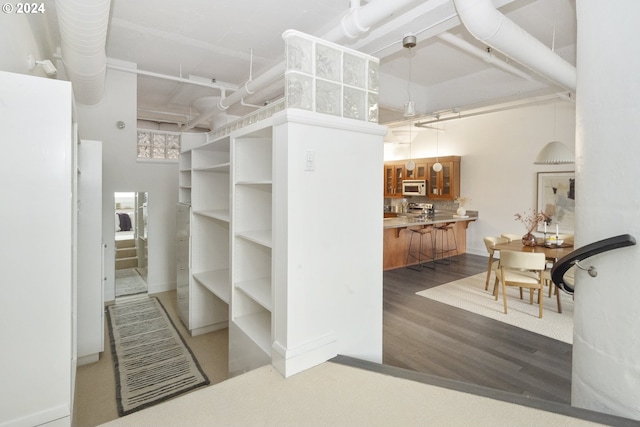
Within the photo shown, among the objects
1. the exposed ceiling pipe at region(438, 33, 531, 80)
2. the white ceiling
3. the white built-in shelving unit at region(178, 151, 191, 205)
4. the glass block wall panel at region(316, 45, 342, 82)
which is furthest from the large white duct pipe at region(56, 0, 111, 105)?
the exposed ceiling pipe at region(438, 33, 531, 80)

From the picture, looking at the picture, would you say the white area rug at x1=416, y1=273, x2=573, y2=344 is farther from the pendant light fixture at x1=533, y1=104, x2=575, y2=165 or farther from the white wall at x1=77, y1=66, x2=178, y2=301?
the white wall at x1=77, y1=66, x2=178, y2=301

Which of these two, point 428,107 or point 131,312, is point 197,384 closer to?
point 131,312

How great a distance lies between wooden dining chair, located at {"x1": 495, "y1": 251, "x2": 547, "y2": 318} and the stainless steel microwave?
4.41 m

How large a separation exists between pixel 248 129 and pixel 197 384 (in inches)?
A: 88.6

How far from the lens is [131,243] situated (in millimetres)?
5348

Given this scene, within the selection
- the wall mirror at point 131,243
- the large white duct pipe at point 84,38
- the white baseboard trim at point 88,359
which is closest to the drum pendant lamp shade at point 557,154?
the large white duct pipe at point 84,38

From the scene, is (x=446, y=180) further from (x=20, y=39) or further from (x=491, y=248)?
(x=20, y=39)

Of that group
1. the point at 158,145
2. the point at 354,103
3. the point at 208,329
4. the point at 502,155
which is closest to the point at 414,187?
the point at 502,155

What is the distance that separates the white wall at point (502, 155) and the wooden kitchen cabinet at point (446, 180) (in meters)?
0.20

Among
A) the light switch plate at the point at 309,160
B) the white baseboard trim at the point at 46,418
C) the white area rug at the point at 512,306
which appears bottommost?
the white area rug at the point at 512,306

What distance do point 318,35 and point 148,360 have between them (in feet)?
12.7

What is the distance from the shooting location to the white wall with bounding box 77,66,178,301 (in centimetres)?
475

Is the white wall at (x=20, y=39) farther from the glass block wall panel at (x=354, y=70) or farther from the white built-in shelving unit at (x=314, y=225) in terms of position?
the glass block wall panel at (x=354, y=70)

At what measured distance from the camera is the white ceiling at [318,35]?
10.5 ft
